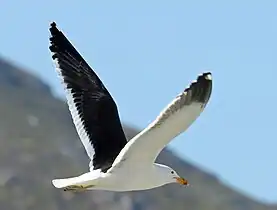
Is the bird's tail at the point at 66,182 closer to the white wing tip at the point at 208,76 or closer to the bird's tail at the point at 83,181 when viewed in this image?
the bird's tail at the point at 83,181

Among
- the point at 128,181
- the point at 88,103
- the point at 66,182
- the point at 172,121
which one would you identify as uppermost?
the point at 172,121

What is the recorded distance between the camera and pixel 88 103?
80.5 feet

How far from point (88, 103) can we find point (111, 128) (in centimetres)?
78

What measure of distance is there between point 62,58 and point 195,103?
20.2 feet

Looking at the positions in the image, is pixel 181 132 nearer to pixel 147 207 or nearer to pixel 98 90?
pixel 98 90

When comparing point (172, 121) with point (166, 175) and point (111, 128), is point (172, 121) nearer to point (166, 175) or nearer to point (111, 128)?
point (166, 175)

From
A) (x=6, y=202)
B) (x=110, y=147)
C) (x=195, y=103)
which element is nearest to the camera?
(x=195, y=103)

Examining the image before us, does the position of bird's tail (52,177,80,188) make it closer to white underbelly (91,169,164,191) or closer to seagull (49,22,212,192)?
seagull (49,22,212,192)

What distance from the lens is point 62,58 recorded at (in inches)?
976

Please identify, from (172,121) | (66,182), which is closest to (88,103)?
(66,182)

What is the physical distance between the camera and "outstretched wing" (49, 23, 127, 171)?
23.9 m

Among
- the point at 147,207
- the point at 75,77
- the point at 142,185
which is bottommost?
the point at 147,207

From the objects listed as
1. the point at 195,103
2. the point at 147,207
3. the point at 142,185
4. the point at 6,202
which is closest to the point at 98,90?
the point at 142,185

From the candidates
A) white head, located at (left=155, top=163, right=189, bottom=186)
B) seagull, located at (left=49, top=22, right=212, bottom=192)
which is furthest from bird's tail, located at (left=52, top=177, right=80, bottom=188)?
white head, located at (left=155, top=163, right=189, bottom=186)
